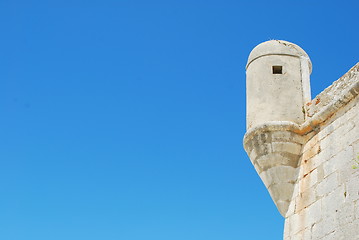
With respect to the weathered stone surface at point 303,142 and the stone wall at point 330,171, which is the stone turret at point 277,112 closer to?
the weathered stone surface at point 303,142

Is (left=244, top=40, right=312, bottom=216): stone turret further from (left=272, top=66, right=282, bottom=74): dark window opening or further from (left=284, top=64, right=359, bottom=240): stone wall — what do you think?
(left=284, top=64, right=359, bottom=240): stone wall

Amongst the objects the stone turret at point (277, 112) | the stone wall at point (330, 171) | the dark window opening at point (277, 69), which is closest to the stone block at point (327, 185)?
the stone wall at point (330, 171)

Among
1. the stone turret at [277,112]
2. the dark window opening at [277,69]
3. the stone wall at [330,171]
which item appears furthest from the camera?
the dark window opening at [277,69]

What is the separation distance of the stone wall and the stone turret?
0.16 meters

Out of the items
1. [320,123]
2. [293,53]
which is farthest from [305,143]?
[293,53]

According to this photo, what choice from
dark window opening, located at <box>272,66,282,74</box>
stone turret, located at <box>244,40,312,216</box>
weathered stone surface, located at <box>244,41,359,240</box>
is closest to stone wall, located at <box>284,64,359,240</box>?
weathered stone surface, located at <box>244,41,359,240</box>

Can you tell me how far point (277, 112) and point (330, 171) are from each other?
4.23ft

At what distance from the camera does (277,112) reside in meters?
7.71

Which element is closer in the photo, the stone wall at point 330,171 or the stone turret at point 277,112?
the stone wall at point 330,171

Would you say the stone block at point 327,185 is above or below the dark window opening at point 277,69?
below

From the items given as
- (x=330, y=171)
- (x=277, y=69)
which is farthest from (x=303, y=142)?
(x=277, y=69)

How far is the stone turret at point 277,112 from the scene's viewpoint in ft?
24.6

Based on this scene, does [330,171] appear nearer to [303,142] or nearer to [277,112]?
[303,142]

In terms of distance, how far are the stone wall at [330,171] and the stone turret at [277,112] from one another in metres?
0.16
